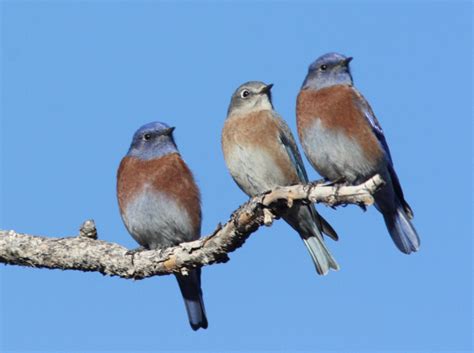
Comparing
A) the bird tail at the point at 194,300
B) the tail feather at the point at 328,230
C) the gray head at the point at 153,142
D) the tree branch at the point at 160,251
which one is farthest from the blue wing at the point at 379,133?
the bird tail at the point at 194,300

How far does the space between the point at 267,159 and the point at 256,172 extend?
0.67ft

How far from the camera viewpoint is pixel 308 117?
11.0 meters

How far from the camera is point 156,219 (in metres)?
11.3

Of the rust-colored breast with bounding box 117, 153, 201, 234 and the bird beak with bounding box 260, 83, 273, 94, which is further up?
the bird beak with bounding box 260, 83, 273, 94

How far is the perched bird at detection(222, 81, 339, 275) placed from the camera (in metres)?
11.0

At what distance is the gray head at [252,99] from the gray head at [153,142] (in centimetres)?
84

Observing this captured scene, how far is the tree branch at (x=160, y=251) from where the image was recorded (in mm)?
8789


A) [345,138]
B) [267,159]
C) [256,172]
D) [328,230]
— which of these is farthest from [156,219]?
[345,138]

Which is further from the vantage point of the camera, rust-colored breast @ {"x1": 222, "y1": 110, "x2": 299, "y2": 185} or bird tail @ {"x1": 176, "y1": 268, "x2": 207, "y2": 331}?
bird tail @ {"x1": 176, "y1": 268, "x2": 207, "y2": 331}

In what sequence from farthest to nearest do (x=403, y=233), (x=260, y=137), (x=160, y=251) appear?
(x=403, y=233) → (x=260, y=137) → (x=160, y=251)

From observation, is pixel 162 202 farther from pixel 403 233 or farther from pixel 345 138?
pixel 403 233

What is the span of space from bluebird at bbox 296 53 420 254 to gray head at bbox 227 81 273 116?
479 millimetres

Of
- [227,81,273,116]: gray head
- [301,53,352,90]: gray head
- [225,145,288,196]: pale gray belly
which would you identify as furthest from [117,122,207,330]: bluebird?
[301,53,352,90]: gray head

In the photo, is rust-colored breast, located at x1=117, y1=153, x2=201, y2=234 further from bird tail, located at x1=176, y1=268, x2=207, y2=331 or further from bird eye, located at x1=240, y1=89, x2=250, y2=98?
bird eye, located at x1=240, y1=89, x2=250, y2=98
